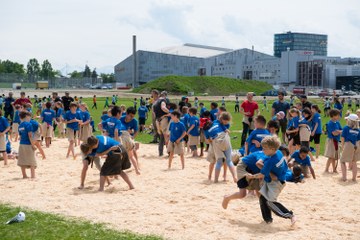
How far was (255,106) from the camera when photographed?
15414 millimetres

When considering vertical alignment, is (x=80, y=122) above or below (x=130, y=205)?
above

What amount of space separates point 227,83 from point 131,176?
86765mm

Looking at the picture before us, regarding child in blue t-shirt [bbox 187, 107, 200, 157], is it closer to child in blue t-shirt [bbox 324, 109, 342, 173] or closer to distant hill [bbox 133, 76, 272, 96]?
child in blue t-shirt [bbox 324, 109, 342, 173]

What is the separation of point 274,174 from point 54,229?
361 centimetres

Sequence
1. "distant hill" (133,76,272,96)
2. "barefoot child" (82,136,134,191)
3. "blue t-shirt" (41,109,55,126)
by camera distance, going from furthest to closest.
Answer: "distant hill" (133,76,272,96) → "blue t-shirt" (41,109,55,126) → "barefoot child" (82,136,134,191)

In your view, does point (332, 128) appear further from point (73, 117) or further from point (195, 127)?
point (73, 117)

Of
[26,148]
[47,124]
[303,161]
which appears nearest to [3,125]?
[26,148]

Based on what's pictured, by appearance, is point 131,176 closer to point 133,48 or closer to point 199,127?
point 199,127

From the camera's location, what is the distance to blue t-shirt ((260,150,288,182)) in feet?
24.3

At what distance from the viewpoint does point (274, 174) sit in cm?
751

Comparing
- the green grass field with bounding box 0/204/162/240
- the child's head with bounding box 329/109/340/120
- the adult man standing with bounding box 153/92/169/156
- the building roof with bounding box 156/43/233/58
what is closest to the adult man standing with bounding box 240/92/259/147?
the adult man standing with bounding box 153/92/169/156

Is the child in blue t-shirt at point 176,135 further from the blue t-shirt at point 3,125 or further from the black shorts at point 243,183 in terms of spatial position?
the black shorts at point 243,183

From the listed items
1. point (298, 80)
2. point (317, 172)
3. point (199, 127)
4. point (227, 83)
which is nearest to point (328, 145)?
point (317, 172)

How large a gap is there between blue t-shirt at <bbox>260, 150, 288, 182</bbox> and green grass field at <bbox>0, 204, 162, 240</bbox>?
203 cm
